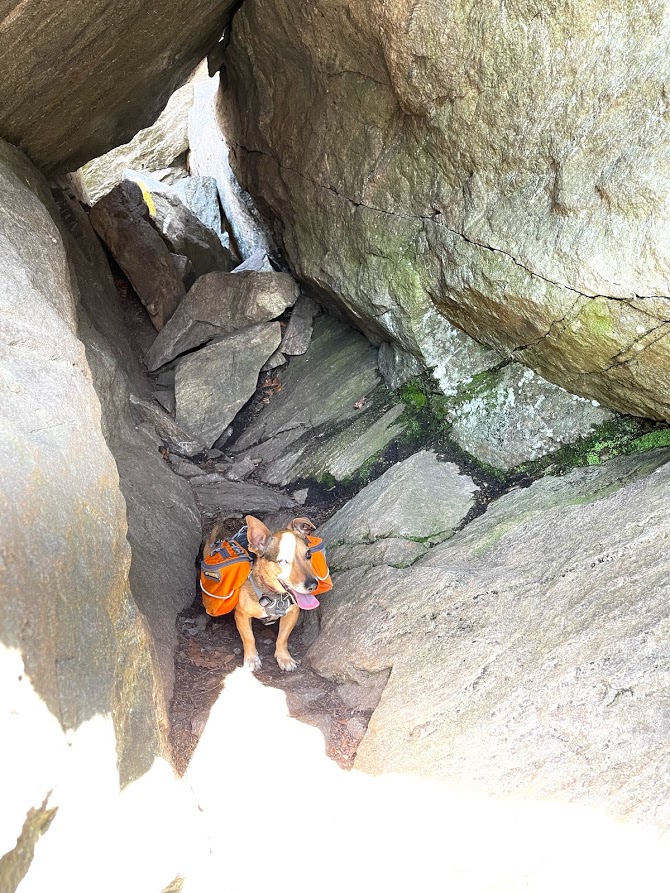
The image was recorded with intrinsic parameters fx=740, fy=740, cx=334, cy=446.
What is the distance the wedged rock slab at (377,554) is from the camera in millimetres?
6897

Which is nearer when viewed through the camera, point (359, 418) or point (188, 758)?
point (188, 758)

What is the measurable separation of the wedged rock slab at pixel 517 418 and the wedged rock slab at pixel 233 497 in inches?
93.6

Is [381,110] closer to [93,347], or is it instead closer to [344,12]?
[344,12]

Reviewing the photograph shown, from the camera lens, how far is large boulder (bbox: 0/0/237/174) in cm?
604

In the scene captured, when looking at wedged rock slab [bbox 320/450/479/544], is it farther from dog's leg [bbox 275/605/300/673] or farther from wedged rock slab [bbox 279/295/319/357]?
wedged rock slab [bbox 279/295/319/357]

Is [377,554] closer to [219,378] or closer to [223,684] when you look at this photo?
[223,684]

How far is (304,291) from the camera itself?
11.8m

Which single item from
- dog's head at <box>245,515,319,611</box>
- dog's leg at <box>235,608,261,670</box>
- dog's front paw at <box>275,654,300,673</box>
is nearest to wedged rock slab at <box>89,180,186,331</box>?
dog's head at <box>245,515,319,611</box>

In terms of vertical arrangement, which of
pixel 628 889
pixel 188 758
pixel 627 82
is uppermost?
pixel 627 82

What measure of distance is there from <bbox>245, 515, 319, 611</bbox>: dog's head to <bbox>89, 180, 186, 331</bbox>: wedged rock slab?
22.6ft

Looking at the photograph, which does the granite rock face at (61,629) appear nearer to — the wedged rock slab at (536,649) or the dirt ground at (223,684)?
the dirt ground at (223,684)

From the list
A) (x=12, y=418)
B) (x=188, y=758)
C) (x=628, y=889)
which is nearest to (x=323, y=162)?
(x=12, y=418)

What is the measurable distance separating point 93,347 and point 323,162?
144 inches

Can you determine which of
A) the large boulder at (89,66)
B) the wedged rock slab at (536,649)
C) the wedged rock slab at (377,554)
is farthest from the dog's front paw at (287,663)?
the large boulder at (89,66)
